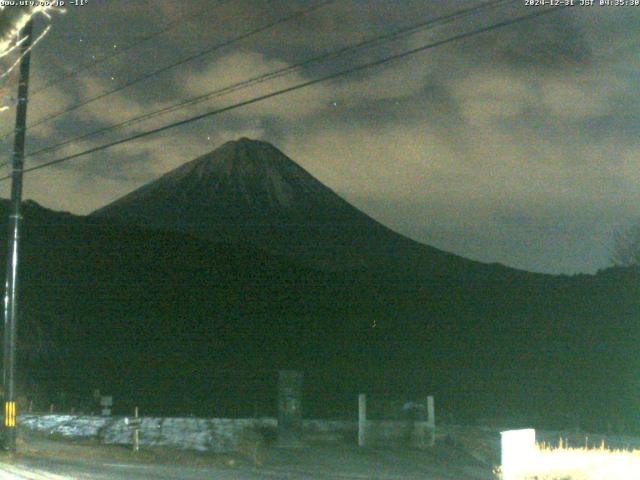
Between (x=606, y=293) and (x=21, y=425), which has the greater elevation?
(x=606, y=293)

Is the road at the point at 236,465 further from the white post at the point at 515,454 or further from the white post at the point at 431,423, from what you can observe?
the white post at the point at 515,454

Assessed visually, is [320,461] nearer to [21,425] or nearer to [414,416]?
[414,416]

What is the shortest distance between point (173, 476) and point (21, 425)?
1260 cm

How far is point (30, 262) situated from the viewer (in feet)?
230

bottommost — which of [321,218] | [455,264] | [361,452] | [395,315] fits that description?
[361,452]

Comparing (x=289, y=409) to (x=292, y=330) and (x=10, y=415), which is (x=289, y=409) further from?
(x=292, y=330)

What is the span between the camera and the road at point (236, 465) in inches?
581

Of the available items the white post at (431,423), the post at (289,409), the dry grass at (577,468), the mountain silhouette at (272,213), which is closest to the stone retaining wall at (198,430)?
the white post at (431,423)

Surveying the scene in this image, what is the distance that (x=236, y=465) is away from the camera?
17219 mm

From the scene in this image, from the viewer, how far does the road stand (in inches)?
581

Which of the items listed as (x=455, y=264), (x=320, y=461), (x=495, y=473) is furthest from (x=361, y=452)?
(x=455, y=264)

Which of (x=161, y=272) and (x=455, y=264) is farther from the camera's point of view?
(x=455, y=264)

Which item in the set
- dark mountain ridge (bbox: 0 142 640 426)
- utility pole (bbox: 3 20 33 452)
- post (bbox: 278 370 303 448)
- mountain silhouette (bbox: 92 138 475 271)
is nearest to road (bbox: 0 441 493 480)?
post (bbox: 278 370 303 448)

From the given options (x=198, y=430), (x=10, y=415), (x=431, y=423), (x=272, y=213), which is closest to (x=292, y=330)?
(x=198, y=430)
